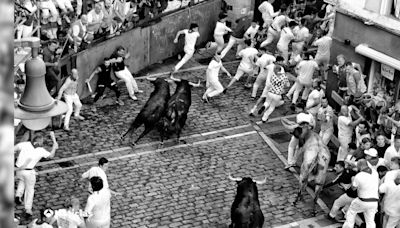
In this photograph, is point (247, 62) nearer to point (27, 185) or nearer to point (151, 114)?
point (151, 114)

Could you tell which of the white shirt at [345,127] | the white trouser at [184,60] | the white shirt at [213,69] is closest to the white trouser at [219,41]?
the white trouser at [184,60]

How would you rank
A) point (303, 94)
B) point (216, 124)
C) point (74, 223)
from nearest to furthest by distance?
1. point (74, 223)
2. point (216, 124)
3. point (303, 94)

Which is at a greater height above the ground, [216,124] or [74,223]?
[74,223]

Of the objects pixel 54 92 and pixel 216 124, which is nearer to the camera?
pixel 54 92

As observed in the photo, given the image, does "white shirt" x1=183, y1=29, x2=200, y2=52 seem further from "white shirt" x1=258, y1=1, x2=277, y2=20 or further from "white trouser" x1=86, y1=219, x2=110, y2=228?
"white trouser" x1=86, y1=219, x2=110, y2=228

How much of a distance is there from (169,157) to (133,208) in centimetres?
248

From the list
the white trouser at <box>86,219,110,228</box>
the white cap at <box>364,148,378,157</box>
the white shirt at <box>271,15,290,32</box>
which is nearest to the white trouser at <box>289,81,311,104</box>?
the white shirt at <box>271,15,290,32</box>

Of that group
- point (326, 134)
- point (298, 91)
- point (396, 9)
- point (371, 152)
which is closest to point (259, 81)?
point (298, 91)

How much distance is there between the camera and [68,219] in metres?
10.5

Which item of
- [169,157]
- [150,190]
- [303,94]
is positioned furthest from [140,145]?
[303,94]

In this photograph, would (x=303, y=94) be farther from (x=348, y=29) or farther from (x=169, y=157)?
(x=169, y=157)

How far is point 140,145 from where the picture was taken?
636 inches

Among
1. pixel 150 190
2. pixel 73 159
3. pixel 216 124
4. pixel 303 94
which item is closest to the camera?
pixel 150 190

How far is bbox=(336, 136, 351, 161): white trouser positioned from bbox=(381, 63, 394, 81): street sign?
1.77 meters
